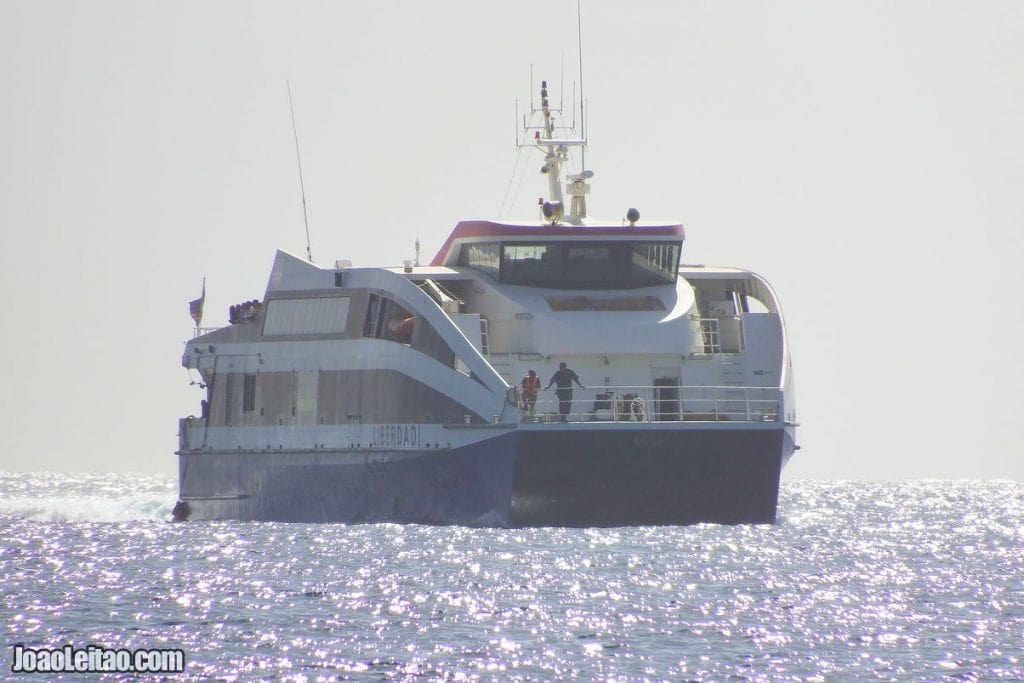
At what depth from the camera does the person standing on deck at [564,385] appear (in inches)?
1372

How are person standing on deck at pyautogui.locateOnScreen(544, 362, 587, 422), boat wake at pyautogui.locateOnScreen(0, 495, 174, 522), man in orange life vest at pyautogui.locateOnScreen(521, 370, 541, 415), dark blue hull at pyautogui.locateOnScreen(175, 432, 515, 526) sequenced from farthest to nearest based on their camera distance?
boat wake at pyautogui.locateOnScreen(0, 495, 174, 522) < person standing on deck at pyautogui.locateOnScreen(544, 362, 587, 422) < man in orange life vest at pyautogui.locateOnScreen(521, 370, 541, 415) < dark blue hull at pyautogui.locateOnScreen(175, 432, 515, 526)

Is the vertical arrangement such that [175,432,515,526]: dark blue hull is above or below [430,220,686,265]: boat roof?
below

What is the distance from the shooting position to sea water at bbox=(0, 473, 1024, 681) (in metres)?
20.5

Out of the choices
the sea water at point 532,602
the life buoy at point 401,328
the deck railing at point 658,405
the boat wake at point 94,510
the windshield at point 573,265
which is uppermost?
the windshield at point 573,265

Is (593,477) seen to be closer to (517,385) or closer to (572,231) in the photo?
(517,385)

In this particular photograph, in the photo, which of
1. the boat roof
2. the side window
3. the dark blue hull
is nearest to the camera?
the dark blue hull

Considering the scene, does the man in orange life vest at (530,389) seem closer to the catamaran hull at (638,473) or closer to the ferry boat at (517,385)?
the ferry boat at (517,385)

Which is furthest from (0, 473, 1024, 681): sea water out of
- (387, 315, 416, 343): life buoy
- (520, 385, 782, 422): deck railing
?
(387, 315, 416, 343): life buoy

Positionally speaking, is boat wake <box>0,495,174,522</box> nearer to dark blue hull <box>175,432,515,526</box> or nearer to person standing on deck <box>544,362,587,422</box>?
dark blue hull <box>175,432,515,526</box>

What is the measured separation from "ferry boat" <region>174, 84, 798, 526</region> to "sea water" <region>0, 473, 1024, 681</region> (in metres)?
0.90

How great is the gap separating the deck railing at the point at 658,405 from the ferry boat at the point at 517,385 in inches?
2.5

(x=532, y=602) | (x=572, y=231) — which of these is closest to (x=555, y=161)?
(x=572, y=231)

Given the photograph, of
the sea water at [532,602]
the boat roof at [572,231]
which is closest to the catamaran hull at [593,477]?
the sea water at [532,602]

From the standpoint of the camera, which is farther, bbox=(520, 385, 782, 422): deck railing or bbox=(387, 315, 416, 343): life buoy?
bbox=(387, 315, 416, 343): life buoy
